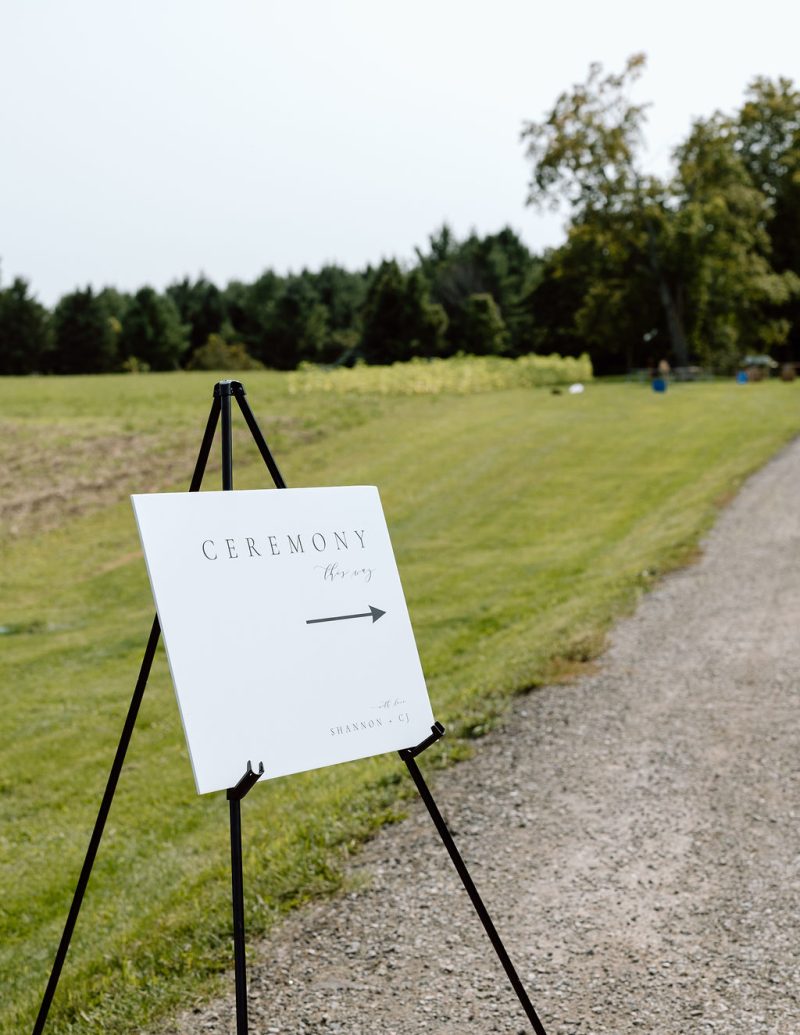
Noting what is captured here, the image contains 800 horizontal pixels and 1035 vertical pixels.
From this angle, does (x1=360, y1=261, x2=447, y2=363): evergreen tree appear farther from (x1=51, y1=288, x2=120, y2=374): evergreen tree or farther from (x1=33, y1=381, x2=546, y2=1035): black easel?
(x1=33, y1=381, x2=546, y2=1035): black easel

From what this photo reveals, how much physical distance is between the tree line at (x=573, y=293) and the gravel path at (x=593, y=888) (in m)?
36.0

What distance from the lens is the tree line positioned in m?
40.6

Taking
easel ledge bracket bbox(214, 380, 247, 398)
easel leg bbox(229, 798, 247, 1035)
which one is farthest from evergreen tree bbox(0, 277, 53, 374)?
easel leg bbox(229, 798, 247, 1035)

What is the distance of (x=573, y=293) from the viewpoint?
2136 inches

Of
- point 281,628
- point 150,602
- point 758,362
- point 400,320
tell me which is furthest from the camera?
point 400,320

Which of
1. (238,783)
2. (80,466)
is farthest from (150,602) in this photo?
(238,783)

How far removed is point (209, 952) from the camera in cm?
446

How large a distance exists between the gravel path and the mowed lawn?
0.33 metres

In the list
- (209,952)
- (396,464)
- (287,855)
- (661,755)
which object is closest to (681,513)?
(396,464)

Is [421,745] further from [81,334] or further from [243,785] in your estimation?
[81,334]

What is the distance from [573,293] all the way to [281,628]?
53.1m

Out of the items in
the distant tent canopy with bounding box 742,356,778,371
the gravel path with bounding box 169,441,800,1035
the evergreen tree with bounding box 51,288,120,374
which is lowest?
the gravel path with bounding box 169,441,800,1035

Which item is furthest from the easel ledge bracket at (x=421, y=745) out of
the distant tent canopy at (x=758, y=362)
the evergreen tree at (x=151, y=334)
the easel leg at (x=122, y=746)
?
the evergreen tree at (x=151, y=334)

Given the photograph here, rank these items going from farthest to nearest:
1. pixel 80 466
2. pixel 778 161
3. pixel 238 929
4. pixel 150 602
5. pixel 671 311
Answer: pixel 778 161, pixel 671 311, pixel 80 466, pixel 150 602, pixel 238 929
